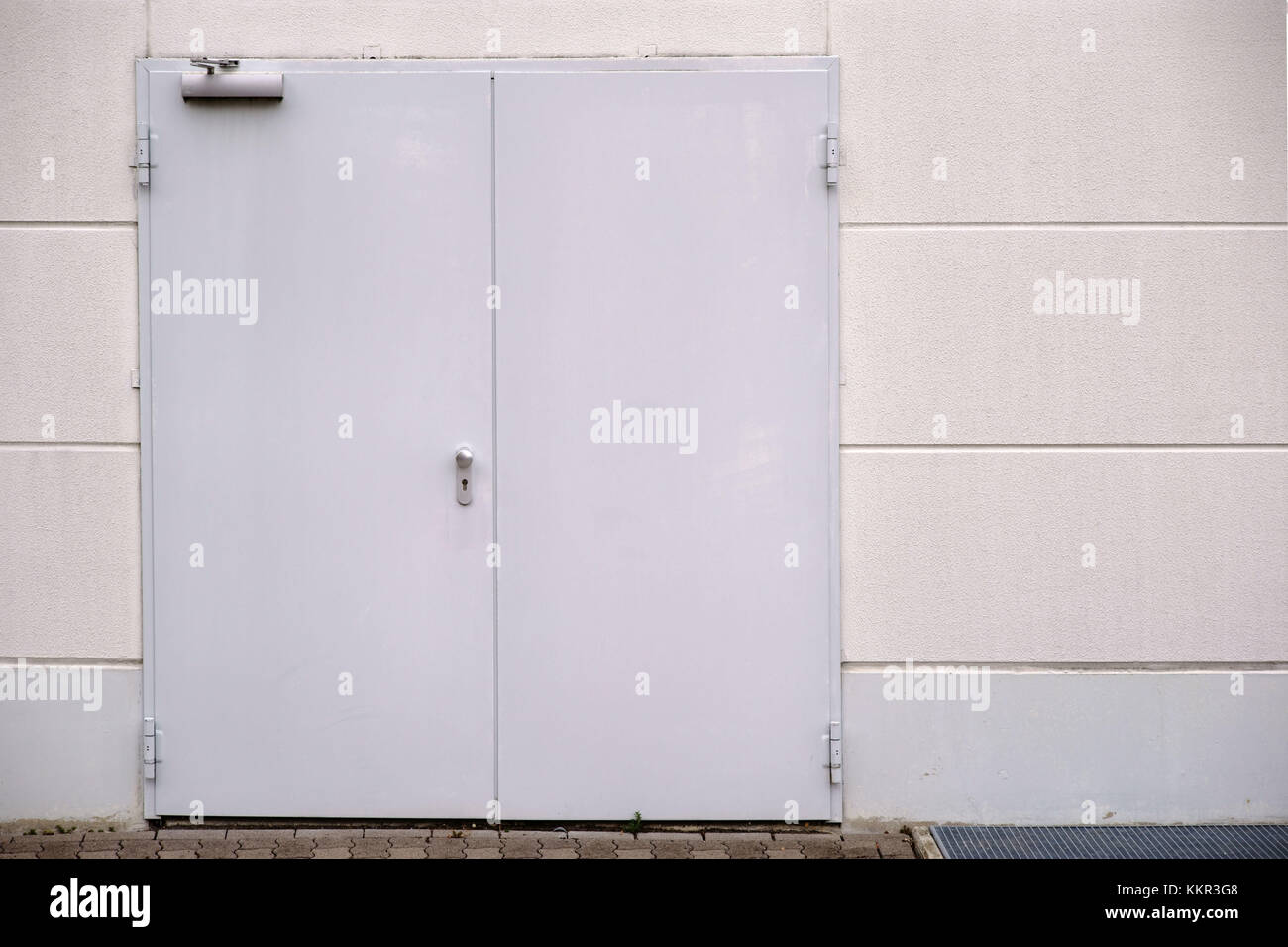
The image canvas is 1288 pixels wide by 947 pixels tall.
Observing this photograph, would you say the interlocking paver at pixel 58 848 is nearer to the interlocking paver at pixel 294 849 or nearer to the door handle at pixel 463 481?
the interlocking paver at pixel 294 849

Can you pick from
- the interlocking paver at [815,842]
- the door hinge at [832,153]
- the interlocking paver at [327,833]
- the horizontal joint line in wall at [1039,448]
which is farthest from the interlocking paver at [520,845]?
the door hinge at [832,153]

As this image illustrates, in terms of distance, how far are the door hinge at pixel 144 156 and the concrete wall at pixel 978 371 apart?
103 mm

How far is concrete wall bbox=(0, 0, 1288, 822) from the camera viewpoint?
5043 millimetres

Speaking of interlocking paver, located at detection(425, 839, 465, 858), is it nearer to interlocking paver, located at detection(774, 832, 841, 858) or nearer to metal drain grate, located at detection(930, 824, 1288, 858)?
interlocking paver, located at detection(774, 832, 841, 858)

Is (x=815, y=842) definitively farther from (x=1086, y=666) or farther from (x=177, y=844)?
(x=177, y=844)

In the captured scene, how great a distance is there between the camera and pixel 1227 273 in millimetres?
5082

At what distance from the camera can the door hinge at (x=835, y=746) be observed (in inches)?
200

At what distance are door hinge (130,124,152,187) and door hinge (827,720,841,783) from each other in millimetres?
3411

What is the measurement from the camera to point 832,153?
5.01 m

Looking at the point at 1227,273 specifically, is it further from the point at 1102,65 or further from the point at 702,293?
the point at 702,293

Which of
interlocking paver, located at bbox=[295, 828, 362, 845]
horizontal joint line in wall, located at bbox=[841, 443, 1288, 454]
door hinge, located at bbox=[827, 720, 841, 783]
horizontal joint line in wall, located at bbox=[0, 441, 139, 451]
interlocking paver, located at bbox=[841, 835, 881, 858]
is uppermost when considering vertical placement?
horizontal joint line in wall, located at bbox=[0, 441, 139, 451]

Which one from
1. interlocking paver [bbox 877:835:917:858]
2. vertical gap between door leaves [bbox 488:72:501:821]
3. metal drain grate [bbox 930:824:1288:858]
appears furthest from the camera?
vertical gap between door leaves [bbox 488:72:501:821]

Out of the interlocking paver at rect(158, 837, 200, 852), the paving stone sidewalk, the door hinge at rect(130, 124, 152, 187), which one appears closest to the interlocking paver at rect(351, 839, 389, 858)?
the paving stone sidewalk

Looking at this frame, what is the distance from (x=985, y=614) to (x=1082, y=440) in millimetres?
785
